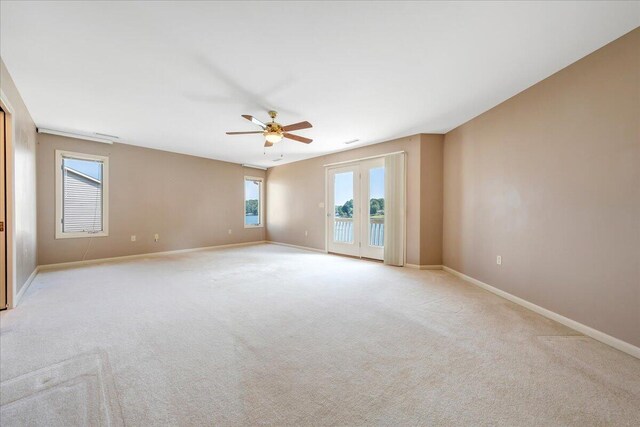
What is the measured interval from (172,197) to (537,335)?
6.82 meters

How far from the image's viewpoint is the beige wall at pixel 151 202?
4.43 metres

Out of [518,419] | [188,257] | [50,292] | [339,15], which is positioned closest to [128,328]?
[50,292]

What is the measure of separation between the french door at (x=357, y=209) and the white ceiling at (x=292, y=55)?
1.74 meters

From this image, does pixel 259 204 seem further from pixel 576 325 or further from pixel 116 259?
pixel 576 325

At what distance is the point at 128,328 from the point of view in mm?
2201

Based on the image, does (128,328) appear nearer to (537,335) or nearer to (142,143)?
(537,335)

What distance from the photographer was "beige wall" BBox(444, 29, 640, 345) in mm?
1902

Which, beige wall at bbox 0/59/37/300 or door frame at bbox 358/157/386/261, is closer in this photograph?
beige wall at bbox 0/59/37/300

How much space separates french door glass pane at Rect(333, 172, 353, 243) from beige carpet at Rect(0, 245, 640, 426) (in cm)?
270

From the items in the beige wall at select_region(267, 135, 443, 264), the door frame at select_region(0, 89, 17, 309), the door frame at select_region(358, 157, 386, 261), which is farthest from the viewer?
the door frame at select_region(358, 157, 386, 261)

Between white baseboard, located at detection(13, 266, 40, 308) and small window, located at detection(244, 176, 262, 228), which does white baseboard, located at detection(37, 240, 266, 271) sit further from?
small window, located at detection(244, 176, 262, 228)

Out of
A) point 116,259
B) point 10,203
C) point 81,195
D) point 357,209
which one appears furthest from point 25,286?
point 357,209

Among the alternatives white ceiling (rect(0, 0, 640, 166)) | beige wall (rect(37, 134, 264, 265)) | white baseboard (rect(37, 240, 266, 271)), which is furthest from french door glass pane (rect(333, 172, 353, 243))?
white baseboard (rect(37, 240, 266, 271))

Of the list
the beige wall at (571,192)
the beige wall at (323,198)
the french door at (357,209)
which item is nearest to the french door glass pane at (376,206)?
the french door at (357,209)
